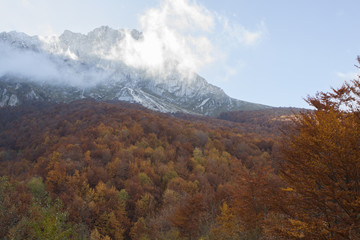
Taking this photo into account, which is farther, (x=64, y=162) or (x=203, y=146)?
(x=203, y=146)

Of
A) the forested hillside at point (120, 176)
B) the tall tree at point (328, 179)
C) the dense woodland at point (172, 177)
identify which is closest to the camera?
the tall tree at point (328, 179)

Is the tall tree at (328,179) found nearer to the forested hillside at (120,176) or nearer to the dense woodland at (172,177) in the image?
the dense woodland at (172,177)

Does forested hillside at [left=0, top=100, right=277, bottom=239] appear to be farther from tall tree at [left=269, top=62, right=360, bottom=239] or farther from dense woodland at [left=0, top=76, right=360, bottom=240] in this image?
tall tree at [left=269, top=62, right=360, bottom=239]

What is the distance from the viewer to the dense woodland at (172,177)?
857cm

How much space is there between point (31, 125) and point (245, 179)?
10077cm

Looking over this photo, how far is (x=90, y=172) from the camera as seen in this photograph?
164ft

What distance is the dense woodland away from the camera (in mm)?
8570

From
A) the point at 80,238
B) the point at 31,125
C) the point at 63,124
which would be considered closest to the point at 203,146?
the point at 80,238

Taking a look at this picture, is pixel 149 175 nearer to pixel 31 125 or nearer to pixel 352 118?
pixel 352 118

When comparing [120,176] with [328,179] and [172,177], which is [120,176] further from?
[328,179]

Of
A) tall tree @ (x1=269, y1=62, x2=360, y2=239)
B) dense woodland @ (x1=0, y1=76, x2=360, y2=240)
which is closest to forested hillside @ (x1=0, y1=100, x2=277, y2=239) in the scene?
dense woodland @ (x1=0, y1=76, x2=360, y2=240)

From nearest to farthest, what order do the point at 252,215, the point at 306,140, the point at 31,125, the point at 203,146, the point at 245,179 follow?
the point at 306,140 → the point at 252,215 → the point at 245,179 → the point at 203,146 → the point at 31,125

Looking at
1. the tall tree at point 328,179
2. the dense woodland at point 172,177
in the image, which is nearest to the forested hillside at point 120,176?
the dense woodland at point 172,177

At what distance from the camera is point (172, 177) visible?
175ft
